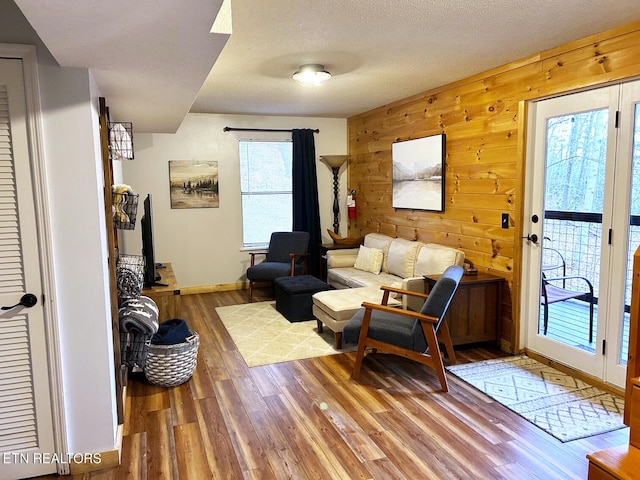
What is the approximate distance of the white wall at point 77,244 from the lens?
2.17m

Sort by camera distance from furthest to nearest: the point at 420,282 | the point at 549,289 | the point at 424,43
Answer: the point at 420,282, the point at 549,289, the point at 424,43

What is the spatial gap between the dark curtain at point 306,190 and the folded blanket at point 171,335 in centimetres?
315

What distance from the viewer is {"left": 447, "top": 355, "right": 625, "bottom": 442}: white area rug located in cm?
271

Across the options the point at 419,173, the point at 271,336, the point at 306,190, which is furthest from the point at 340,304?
the point at 306,190

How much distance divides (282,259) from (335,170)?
162 cm

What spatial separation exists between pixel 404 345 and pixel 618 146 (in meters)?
1.93

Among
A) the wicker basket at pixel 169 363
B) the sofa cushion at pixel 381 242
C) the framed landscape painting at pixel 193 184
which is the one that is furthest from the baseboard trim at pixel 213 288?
the wicker basket at pixel 169 363

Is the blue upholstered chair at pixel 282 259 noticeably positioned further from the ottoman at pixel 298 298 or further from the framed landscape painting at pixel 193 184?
the framed landscape painting at pixel 193 184

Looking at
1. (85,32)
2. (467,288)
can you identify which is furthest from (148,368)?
Result: (467,288)

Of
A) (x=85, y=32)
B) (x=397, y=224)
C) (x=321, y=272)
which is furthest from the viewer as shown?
(x=321, y=272)

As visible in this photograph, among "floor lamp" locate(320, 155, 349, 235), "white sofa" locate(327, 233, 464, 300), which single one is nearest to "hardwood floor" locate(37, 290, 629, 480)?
"white sofa" locate(327, 233, 464, 300)

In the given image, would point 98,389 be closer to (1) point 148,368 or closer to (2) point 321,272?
(1) point 148,368

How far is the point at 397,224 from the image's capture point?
5.64m

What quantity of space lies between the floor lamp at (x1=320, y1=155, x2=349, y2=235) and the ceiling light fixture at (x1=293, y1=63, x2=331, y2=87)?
2624mm
